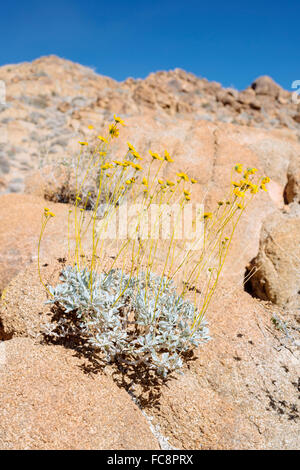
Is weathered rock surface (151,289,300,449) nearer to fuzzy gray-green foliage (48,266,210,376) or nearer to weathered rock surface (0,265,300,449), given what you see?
weathered rock surface (0,265,300,449)

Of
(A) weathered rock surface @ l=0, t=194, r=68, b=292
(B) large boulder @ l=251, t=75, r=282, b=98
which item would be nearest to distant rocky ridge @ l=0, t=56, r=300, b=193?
(B) large boulder @ l=251, t=75, r=282, b=98

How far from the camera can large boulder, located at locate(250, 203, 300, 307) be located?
3.21 meters

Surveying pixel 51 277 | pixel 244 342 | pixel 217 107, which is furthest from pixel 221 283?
pixel 217 107

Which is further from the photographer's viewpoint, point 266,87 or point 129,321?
point 266,87

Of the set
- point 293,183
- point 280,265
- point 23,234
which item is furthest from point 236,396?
point 293,183

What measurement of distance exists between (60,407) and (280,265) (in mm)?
2426

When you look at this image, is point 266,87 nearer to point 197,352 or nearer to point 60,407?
point 197,352

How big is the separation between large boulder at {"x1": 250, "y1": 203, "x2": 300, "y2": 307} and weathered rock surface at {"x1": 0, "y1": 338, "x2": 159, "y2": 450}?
1.81 meters

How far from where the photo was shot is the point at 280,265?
3.33 meters

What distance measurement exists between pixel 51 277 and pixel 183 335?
1326mm

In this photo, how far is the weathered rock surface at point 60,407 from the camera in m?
1.87

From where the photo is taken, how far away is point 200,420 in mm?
2318

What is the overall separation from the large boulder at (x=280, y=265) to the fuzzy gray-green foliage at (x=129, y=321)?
1.00 m

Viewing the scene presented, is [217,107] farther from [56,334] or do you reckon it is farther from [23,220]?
[56,334]
